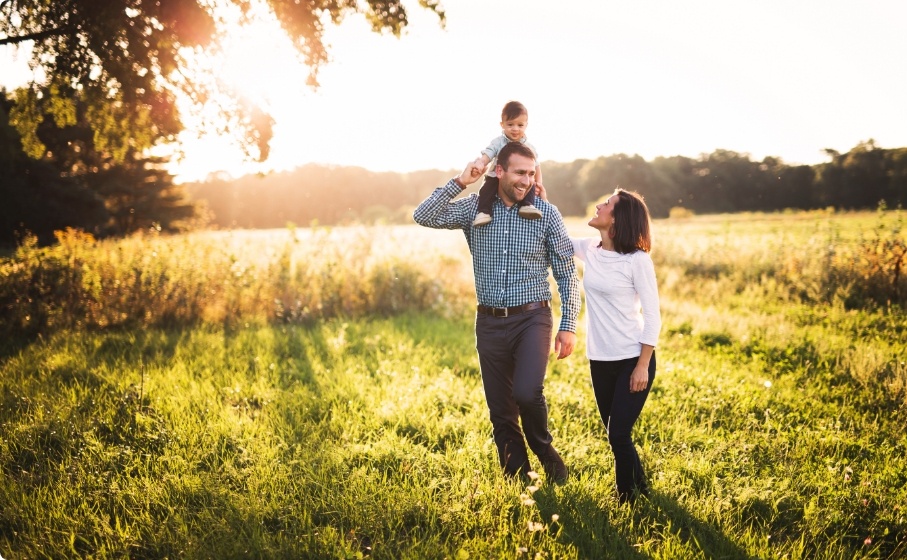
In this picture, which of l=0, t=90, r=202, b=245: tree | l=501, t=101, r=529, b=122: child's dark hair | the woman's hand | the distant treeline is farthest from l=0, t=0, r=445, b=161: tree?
l=0, t=90, r=202, b=245: tree

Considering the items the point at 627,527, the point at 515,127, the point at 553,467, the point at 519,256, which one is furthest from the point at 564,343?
the point at 515,127

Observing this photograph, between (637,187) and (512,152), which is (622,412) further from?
(637,187)

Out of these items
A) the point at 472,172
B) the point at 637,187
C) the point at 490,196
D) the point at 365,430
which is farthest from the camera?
the point at 637,187

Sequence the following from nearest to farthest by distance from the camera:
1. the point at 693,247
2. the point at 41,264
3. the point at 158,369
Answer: the point at 158,369 → the point at 41,264 → the point at 693,247

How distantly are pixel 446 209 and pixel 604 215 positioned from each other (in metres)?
1.22

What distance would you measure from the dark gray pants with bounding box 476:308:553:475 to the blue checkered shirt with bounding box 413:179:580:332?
→ 0.16m

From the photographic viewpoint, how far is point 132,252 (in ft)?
33.2

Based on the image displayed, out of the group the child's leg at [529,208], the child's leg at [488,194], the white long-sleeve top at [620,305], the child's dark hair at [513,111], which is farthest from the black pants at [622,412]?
the child's dark hair at [513,111]

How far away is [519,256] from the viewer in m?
3.91

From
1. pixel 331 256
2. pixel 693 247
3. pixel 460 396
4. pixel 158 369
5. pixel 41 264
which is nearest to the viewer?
pixel 460 396

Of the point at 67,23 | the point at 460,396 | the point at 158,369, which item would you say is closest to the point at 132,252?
the point at 67,23

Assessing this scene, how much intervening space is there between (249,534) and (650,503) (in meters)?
2.60

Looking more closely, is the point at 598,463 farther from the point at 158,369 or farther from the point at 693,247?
the point at 693,247

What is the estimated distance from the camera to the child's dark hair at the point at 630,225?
348cm
